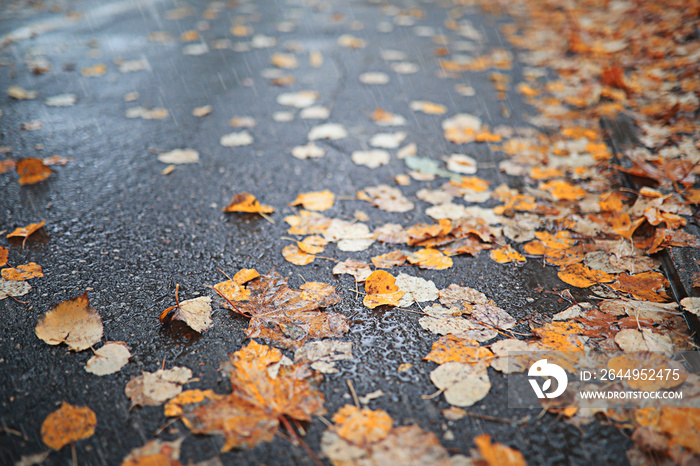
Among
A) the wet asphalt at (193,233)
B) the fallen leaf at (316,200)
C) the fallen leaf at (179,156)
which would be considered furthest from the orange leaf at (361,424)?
the fallen leaf at (179,156)

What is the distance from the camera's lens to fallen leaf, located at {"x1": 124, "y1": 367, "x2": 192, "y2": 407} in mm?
1177

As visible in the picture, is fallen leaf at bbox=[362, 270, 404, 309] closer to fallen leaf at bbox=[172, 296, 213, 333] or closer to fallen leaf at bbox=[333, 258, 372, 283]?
fallen leaf at bbox=[333, 258, 372, 283]

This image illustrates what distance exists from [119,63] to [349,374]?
3.52 meters

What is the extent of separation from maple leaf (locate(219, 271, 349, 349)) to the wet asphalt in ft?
0.16

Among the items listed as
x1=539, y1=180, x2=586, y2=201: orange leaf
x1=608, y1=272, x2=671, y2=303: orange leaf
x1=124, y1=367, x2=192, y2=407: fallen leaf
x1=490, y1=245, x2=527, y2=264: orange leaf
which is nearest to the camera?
x1=124, y1=367, x2=192, y2=407: fallen leaf

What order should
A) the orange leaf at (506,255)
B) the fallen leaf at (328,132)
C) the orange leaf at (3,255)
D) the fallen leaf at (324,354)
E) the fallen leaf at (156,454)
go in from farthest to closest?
1. the fallen leaf at (328,132)
2. the orange leaf at (506,255)
3. the orange leaf at (3,255)
4. the fallen leaf at (324,354)
5. the fallen leaf at (156,454)

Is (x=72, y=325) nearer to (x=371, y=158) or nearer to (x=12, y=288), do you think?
(x=12, y=288)

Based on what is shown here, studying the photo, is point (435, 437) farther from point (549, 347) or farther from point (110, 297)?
point (110, 297)

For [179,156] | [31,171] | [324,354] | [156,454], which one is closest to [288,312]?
[324,354]

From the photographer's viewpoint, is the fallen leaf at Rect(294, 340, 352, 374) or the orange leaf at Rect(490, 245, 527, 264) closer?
the fallen leaf at Rect(294, 340, 352, 374)

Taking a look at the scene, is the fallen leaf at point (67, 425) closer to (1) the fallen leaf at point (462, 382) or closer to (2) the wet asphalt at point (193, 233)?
(2) the wet asphalt at point (193, 233)

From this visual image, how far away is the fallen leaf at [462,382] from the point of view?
120 centimetres

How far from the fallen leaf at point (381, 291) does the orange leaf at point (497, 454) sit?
0.54 m

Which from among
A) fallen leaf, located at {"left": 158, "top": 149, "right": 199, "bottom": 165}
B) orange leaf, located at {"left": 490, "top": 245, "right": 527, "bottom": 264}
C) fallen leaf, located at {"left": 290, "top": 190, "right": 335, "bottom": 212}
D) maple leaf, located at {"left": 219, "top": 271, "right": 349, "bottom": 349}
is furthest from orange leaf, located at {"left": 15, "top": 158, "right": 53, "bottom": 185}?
orange leaf, located at {"left": 490, "top": 245, "right": 527, "bottom": 264}
